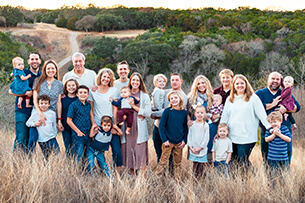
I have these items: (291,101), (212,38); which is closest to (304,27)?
(212,38)

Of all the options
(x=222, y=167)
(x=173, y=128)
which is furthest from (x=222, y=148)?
(x=173, y=128)

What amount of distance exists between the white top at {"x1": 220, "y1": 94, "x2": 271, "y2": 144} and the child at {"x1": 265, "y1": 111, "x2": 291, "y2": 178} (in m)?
0.13

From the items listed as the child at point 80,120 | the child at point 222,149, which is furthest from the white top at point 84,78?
the child at point 222,149

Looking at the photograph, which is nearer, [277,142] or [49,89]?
[277,142]

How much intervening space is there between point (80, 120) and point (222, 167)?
249 centimetres

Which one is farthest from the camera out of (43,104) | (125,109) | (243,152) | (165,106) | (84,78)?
(165,106)

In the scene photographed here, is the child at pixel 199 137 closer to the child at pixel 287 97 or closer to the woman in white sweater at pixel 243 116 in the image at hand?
the woman in white sweater at pixel 243 116

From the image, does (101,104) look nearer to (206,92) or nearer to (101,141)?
(101,141)

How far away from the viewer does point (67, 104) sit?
5.47 m

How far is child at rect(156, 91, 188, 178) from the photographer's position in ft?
17.5

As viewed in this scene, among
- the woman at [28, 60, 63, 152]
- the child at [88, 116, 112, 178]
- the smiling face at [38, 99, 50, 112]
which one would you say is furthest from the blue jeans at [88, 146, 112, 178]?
the smiling face at [38, 99, 50, 112]

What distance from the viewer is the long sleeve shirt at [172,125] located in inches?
210

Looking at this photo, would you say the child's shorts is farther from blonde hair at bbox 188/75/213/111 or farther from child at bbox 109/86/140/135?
child at bbox 109/86/140/135

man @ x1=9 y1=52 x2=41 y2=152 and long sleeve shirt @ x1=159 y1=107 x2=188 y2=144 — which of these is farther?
man @ x1=9 y1=52 x2=41 y2=152
